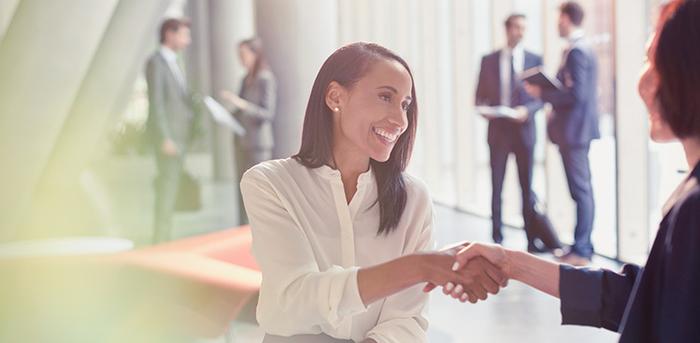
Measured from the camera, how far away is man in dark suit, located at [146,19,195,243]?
5445 mm

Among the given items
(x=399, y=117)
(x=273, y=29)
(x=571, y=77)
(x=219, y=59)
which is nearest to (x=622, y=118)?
(x=571, y=77)

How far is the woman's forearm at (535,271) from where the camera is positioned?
1.62m

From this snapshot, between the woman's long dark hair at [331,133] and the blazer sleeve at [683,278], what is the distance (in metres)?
0.59

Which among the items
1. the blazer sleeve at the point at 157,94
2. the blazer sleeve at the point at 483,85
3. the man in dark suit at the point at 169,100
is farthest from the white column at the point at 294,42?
the blazer sleeve at the point at 483,85

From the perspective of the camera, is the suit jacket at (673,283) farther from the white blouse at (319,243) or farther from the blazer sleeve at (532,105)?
the blazer sleeve at (532,105)

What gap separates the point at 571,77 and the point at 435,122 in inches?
211

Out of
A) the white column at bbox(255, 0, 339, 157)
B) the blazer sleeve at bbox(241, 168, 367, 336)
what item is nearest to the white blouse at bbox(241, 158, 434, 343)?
the blazer sleeve at bbox(241, 168, 367, 336)

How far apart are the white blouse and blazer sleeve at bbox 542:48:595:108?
3.59 m

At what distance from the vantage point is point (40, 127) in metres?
4.27

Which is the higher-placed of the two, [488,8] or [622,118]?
[488,8]

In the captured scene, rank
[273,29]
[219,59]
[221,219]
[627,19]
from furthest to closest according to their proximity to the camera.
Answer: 1. [219,59]
2. [221,219]
3. [273,29]
4. [627,19]

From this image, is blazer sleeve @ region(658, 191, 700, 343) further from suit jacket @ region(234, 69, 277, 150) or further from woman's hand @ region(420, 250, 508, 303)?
suit jacket @ region(234, 69, 277, 150)

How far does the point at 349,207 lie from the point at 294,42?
4.26 meters

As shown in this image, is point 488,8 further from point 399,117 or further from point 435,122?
point 399,117
